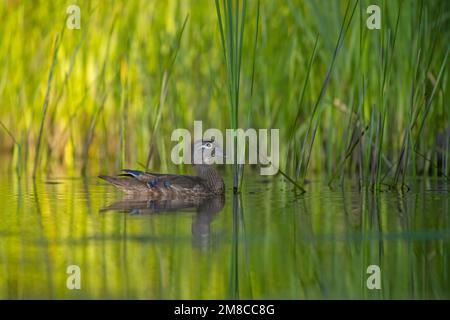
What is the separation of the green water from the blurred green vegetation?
100cm

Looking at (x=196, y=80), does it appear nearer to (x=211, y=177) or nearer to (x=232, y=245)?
(x=211, y=177)

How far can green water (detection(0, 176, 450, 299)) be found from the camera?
368cm

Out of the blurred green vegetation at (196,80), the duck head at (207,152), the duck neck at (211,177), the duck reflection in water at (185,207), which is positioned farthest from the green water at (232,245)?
the blurred green vegetation at (196,80)

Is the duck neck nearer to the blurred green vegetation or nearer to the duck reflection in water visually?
the duck reflection in water

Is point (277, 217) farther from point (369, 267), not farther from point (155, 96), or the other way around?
point (155, 96)

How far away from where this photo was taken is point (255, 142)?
8133 mm

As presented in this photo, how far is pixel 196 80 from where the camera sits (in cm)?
892

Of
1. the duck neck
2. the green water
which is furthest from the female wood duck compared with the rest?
the green water

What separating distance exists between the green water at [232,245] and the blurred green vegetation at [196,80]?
100cm

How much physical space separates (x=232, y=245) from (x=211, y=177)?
2.62 m

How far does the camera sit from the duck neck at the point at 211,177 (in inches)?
275

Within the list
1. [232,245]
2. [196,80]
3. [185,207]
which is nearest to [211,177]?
[185,207]

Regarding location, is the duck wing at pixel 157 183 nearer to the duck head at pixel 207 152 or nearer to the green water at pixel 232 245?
the green water at pixel 232 245
